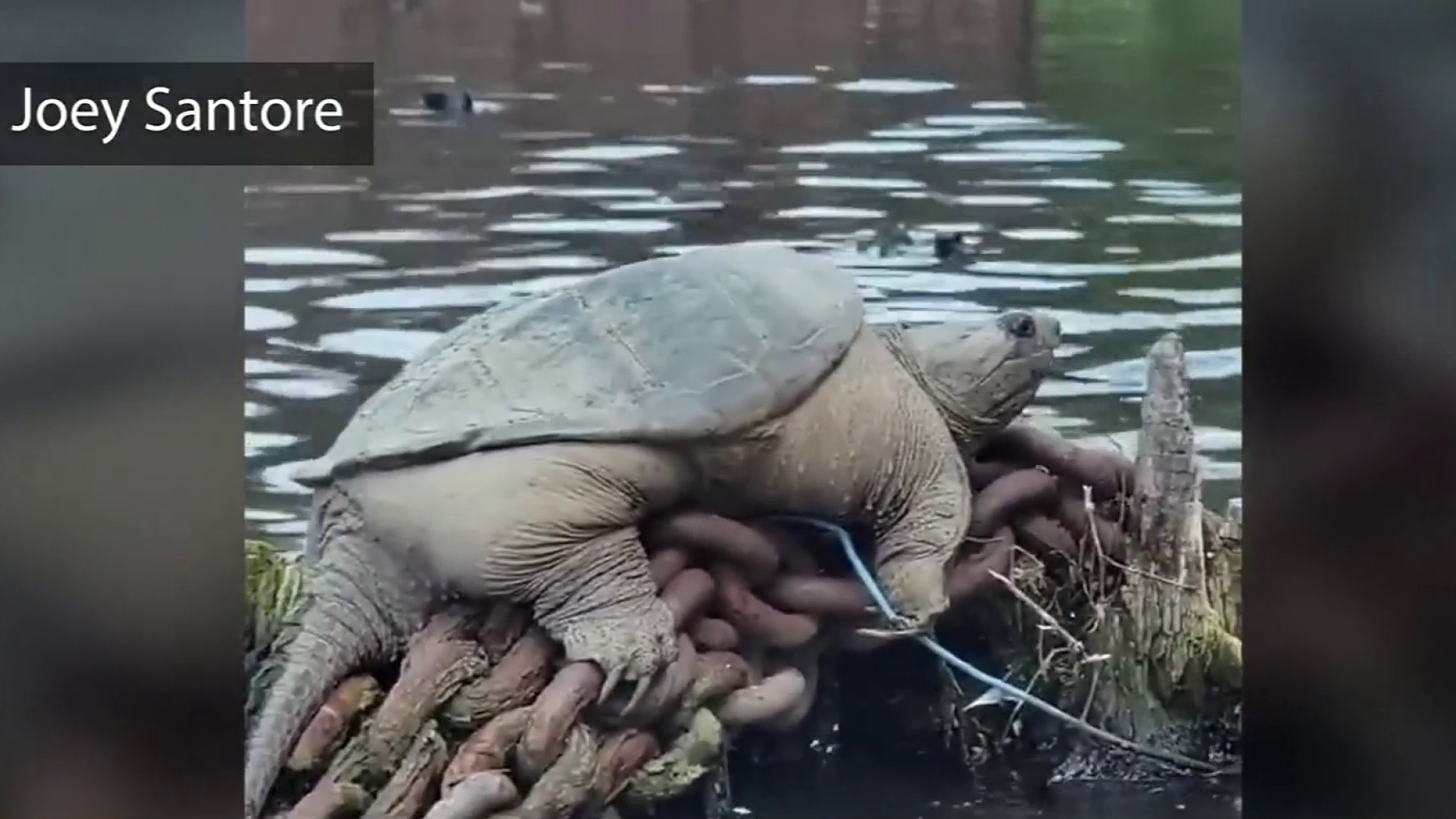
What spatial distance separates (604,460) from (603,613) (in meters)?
0.15

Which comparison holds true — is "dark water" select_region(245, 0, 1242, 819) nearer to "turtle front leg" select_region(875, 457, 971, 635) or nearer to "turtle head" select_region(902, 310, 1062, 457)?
"turtle head" select_region(902, 310, 1062, 457)

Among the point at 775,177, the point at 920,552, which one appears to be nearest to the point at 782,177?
the point at 775,177

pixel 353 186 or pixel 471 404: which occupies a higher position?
pixel 353 186

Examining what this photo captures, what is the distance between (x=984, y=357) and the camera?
1411mm

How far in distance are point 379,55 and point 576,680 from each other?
65 cm

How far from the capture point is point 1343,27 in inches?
56.2

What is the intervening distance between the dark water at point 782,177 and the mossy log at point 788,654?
0.06 metres

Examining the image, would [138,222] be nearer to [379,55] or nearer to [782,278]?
[379,55]

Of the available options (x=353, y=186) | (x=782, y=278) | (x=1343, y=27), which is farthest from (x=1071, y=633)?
(x=353, y=186)

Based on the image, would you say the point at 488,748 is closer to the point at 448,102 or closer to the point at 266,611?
the point at 266,611

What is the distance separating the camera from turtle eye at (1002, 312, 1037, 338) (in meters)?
1.41

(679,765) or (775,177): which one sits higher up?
(775,177)

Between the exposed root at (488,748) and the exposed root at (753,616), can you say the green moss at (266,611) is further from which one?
the exposed root at (753,616)

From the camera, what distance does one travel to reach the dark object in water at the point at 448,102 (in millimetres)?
1394
